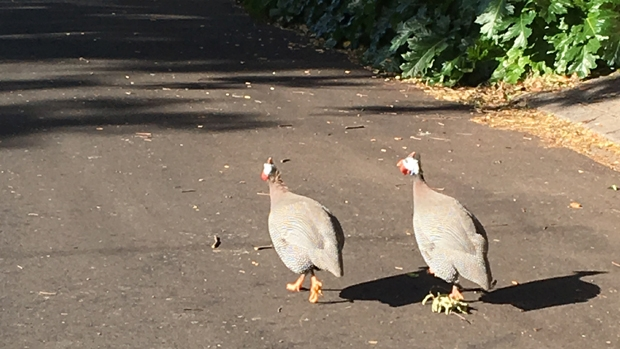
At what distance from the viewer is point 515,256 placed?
651 centimetres

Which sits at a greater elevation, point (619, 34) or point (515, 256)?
point (619, 34)

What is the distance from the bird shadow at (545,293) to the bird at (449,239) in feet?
1.07

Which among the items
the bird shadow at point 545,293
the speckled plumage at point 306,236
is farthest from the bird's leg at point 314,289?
the bird shadow at point 545,293

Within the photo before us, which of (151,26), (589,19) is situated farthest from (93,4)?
(589,19)

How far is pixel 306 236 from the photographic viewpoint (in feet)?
17.9

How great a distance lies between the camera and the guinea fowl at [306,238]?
540 centimetres

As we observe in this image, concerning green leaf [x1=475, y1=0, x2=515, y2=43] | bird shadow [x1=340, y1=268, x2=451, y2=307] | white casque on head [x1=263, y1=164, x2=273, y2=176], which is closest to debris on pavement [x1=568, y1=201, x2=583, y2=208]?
bird shadow [x1=340, y1=268, x2=451, y2=307]

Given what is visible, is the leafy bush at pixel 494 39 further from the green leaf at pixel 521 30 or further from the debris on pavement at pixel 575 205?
the debris on pavement at pixel 575 205

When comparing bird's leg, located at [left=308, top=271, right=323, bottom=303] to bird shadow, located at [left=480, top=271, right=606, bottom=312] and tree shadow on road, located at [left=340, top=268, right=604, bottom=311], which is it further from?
bird shadow, located at [left=480, top=271, right=606, bottom=312]

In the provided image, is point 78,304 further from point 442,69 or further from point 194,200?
point 442,69

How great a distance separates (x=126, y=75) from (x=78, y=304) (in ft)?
23.0

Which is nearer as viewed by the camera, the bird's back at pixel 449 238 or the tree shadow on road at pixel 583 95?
the bird's back at pixel 449 238

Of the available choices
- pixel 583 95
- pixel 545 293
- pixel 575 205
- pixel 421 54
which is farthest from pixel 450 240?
pixel 421 54

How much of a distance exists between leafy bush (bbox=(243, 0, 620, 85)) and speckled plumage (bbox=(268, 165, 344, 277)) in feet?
21.0
